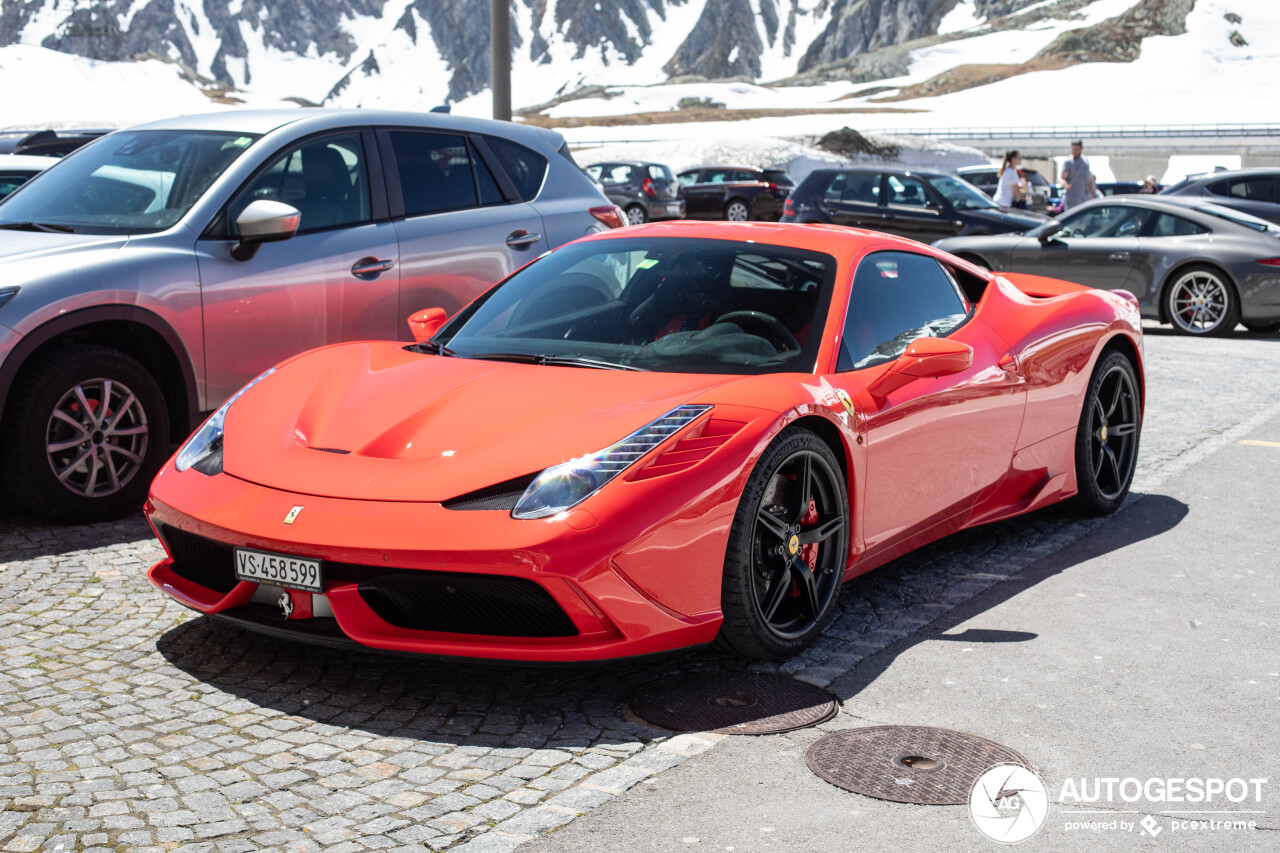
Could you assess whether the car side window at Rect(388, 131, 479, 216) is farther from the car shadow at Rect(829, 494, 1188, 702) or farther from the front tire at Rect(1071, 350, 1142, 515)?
the front tire at Rect(1071, 350, 1142, 515)

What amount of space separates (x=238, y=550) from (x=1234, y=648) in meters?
3.08

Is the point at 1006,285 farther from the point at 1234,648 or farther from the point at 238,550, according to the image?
the point at 238,550

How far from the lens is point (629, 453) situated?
367 cm

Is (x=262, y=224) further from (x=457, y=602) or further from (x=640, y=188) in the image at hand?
(x=640, y=188)

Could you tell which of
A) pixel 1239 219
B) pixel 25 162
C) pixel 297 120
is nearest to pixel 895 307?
pixel 297 120

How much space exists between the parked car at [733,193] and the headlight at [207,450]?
30.4 meters

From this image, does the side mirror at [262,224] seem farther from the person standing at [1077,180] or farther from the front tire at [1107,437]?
the person standing at [1077,180]

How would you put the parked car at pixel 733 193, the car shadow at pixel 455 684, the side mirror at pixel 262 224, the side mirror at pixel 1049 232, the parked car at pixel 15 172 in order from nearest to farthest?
the car shadow at pixel 455 684 → the side mirror at pixel 262 224 → the parked car at pixel 15 172 → the side mirror at pixel 1049 232 → the parked car at pixel 733 193

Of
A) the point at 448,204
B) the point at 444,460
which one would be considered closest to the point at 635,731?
the point at 444,460

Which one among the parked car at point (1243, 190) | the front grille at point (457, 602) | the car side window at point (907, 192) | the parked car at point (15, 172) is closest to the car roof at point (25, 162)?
the parked car at point (15, 172)

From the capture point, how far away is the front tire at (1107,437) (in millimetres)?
5867

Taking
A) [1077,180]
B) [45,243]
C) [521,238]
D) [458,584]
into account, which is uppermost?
[45,243]

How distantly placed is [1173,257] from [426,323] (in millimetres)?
10251

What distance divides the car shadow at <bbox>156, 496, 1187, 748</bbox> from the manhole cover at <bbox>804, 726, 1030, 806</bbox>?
35cm
